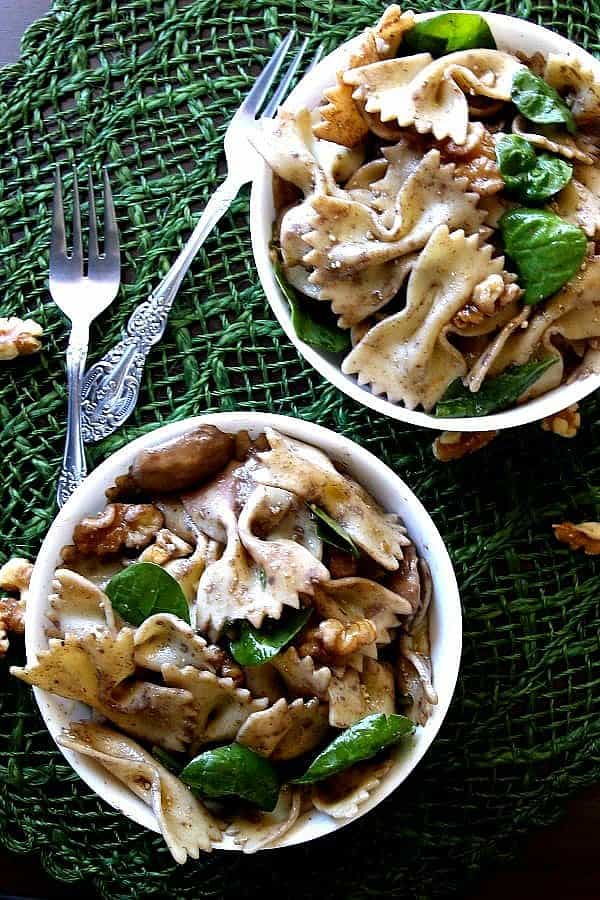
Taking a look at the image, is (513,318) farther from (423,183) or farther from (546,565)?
(546,565)

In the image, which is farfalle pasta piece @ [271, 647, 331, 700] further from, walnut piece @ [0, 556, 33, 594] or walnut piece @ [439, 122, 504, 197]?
walnut piece @ [439, 122, 504, 197]

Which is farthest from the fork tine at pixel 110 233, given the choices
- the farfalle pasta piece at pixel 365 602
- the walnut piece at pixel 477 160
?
the farfalle pasta piece at pixel 365 602

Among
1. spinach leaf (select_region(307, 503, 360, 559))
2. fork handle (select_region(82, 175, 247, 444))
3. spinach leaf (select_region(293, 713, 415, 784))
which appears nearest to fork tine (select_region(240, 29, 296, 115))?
fork handle (select_region(82, 175, 247, 444))

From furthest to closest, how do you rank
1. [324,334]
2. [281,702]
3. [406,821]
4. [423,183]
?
[406,821]
[324,334]
[423,183]
[281,702]

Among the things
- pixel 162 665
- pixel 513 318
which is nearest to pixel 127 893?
pixel 162 665

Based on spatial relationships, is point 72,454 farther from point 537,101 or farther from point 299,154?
point 537,101
